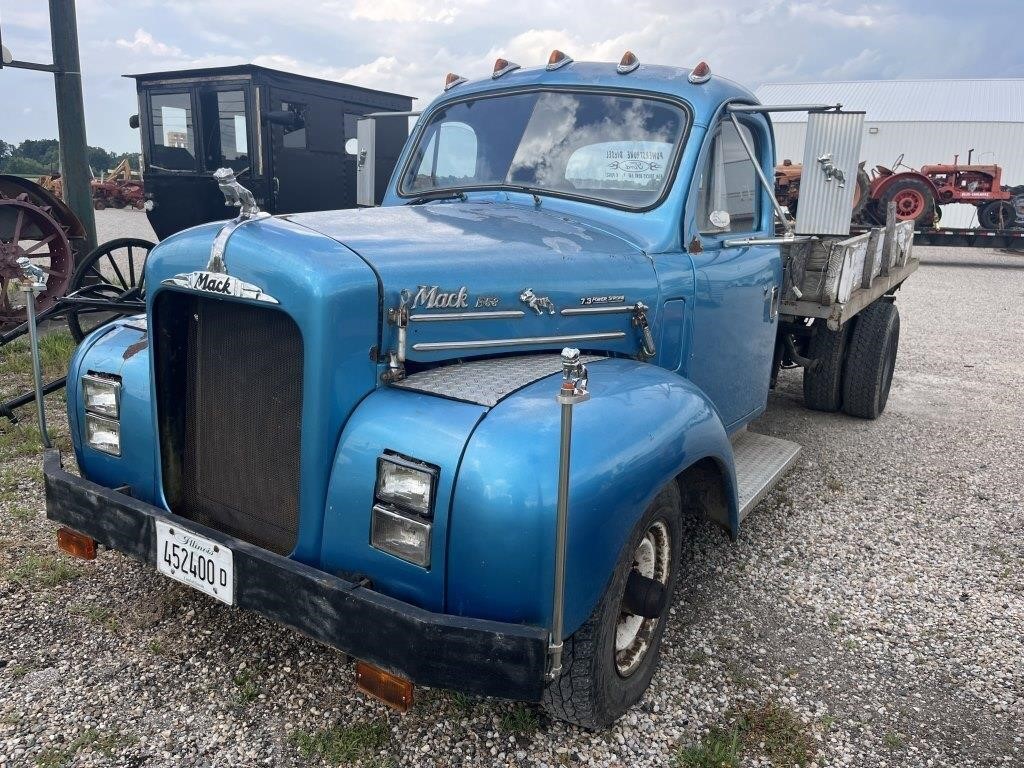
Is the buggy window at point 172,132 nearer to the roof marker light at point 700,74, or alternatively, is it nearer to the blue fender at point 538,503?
the roof marker light at point 700,74

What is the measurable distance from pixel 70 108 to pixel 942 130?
89.3 feet

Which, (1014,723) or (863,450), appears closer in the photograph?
(1014,723)

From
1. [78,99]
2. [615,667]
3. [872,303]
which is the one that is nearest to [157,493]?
[615,667]

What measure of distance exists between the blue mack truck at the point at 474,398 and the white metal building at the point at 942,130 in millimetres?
24845

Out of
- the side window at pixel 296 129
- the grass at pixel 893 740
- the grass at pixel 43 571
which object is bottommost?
the grass at pixel 893 740

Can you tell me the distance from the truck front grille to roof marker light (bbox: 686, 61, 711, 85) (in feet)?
7.36

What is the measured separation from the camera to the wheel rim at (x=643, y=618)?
2574mm

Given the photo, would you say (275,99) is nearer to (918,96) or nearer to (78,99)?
(78,99)

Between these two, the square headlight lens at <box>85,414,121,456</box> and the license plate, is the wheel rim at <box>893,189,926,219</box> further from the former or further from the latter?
the license plate

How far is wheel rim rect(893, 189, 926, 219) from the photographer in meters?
17.8

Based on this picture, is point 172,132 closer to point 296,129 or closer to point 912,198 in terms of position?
point 296,129

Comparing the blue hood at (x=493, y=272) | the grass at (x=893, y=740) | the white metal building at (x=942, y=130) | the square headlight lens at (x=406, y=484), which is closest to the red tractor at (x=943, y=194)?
the white metal building at (x=942, y=130)

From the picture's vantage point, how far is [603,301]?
293 centimetres

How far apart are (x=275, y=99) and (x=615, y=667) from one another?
8.74 meters
